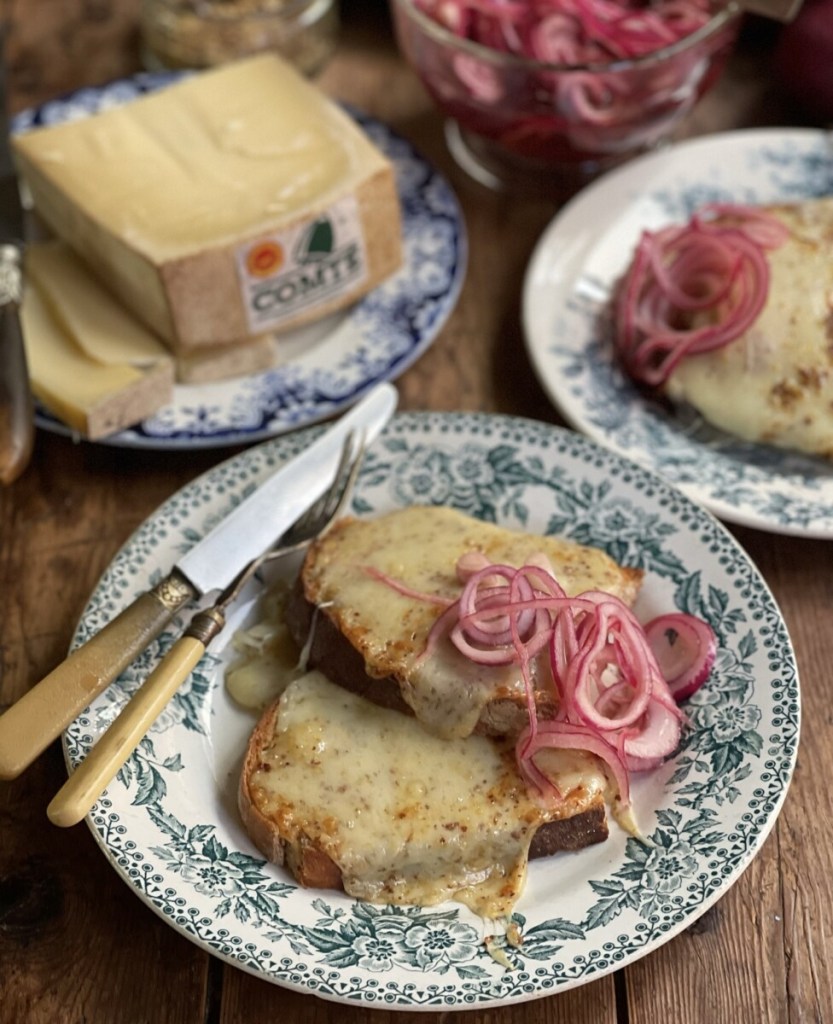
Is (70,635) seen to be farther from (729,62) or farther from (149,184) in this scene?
(729,62)

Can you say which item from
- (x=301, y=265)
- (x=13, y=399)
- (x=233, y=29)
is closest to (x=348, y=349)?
(x=301, y=265)

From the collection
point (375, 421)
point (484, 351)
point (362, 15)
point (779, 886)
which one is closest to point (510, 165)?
point (484, 351)

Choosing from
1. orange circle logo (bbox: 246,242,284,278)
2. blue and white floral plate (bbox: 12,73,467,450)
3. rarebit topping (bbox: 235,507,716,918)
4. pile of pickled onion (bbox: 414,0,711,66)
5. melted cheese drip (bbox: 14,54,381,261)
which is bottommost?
blue and white floral plate (bbox: 12,73,467,450)

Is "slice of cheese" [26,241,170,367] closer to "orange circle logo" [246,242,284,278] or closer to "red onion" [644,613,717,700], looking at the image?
"orange circle logo" [246,242,284,278]

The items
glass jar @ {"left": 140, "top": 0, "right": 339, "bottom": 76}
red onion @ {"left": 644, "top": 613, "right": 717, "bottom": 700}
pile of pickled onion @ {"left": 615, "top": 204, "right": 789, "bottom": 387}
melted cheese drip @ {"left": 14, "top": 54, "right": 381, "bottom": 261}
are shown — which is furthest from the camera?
glass jar @ {"left": 140, "top": 0, "right": 339, "bottom": 76}

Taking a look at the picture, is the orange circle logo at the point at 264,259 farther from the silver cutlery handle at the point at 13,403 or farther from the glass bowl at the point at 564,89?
the glass bowl at the point at 564,89

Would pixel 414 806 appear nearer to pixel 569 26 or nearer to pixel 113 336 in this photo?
pixel 113 336

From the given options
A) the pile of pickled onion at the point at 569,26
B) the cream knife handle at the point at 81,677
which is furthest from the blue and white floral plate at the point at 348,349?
the cream knife handle at the point at 81,677

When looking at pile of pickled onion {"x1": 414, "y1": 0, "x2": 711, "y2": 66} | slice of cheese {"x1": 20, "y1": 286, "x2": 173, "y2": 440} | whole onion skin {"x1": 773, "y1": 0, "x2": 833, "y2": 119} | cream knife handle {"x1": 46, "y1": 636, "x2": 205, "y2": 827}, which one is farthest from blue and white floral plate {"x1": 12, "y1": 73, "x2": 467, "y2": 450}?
whole onion skin {"x1": 773, "y1": 0, "x2": 833, "y2": 119}
